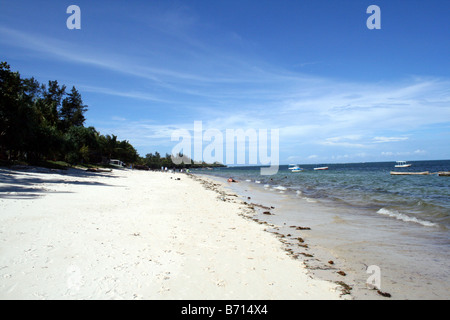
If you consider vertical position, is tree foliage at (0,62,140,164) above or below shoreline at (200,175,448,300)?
above

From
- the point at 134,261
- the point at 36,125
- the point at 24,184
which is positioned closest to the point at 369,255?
the point at 134,261

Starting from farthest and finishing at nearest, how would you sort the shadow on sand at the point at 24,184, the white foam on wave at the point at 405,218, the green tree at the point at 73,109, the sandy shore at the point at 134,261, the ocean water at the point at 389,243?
1. the green tree at the point at 73,109
2. the white foam on wave at the point at 405,218
3. the shadow on sand at the point at 24,184
4. the ocean water at the point at 389,243
5. the sandy shore at the point at 134,261

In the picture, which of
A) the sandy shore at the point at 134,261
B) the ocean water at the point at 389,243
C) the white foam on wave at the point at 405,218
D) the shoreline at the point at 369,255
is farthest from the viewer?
the white foam on wave at the point at 405,218

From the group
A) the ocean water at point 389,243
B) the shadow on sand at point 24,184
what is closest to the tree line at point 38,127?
the shadow on sand at point 24,184

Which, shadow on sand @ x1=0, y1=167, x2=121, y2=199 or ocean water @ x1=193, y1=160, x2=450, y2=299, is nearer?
ocean water @ x1=193, y1=160, x2=450, y2=299

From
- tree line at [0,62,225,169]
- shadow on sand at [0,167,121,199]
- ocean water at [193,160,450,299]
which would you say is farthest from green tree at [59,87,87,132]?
ocean water at [193,160,450,299]

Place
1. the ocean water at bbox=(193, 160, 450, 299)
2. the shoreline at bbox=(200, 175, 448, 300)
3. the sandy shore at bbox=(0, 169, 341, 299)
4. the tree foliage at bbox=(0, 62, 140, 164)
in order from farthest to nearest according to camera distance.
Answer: the tree foliage at bbox=(0, 62, 140, 164)
the ocean water at bbox=(193, 160, 450, 299)
the shoreline at bbox=(200, 175, 448, 300)
the sandy shore at bbox=(0, 169, 341, 299)

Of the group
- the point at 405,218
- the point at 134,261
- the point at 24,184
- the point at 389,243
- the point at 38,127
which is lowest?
the point at 405,218

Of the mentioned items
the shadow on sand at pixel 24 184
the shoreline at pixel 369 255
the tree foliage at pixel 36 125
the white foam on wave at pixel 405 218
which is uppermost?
the tree foliage at pixel 36 125

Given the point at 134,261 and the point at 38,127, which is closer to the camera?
the point at 134,261

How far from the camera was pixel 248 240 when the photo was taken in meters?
8.90

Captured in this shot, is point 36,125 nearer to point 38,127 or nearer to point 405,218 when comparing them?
point 38,127

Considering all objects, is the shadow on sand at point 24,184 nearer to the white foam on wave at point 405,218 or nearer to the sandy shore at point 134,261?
the sandy shore at point 134,261

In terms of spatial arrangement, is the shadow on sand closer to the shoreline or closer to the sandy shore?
the sandy shore
